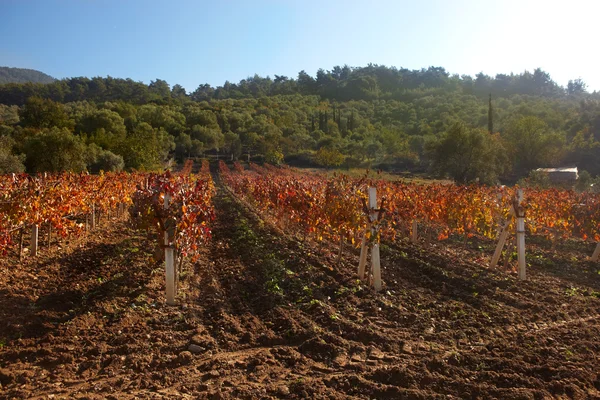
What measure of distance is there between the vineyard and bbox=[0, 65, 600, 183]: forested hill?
27823mm

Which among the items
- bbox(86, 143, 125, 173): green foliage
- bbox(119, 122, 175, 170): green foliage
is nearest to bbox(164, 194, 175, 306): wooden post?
bbox(86, 143, 125, 173): green foliage

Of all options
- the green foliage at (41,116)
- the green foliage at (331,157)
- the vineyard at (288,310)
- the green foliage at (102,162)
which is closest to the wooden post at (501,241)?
the vineyard at (288,310)

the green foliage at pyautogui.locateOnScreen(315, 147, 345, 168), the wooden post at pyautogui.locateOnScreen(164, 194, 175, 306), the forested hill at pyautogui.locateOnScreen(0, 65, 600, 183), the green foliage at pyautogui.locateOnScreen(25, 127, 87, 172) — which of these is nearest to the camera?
the wooden post at pyautogui.locateOnScreen(164, 194, 175, 306)

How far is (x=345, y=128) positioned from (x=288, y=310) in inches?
3256

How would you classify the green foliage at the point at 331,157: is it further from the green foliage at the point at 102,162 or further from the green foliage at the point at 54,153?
the green foliage at the point at 54,153

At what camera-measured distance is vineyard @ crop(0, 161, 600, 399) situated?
405 centimetres

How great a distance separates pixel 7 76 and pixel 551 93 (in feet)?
772

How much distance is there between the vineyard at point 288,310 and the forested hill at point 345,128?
27.8 metres

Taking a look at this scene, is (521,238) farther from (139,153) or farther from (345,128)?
(345,128)

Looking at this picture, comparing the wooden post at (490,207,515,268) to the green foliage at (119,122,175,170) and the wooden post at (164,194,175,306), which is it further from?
the green foliage at (119,122,175,170)

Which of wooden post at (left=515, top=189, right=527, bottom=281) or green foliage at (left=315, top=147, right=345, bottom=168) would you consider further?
green foliage at (left=315, top=147, right=345, bottom=168)

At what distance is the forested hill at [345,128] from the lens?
39.9 m

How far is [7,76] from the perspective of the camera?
197 m

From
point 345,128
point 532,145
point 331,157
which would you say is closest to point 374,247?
point 331,157
